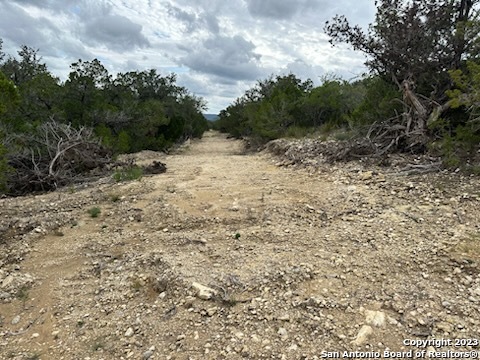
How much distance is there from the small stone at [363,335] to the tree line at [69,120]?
5401 mm

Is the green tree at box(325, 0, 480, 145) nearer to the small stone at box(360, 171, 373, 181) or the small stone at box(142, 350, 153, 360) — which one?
the small stone at box(360, 171, 373, 181)

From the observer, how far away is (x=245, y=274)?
3.62 m

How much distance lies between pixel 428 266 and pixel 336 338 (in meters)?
1.48

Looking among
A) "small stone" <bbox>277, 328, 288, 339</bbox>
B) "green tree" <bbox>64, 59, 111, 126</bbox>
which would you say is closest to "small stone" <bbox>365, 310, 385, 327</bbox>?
"small stone" <bbox>277, 328, 288, 339</bbox>

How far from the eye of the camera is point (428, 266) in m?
3.60

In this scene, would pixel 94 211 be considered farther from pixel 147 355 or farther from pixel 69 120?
pixel 69 120

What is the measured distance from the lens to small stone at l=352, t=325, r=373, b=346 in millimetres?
2670

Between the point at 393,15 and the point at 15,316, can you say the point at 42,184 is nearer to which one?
the point at 15,316

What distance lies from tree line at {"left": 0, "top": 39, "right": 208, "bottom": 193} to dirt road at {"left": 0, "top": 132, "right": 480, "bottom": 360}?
84.6 inches

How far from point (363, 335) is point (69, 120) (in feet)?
46.0

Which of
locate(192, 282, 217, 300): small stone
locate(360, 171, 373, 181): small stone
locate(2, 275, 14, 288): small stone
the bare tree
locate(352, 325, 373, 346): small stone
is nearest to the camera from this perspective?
locate(352, 325, 373, 346): small stone

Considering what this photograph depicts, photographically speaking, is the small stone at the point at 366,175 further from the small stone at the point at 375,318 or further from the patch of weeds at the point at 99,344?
the patch of weeds at the point at 99,344

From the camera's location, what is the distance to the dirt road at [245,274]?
111 inches

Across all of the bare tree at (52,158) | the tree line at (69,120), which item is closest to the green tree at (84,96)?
the tree line at (69,120)
